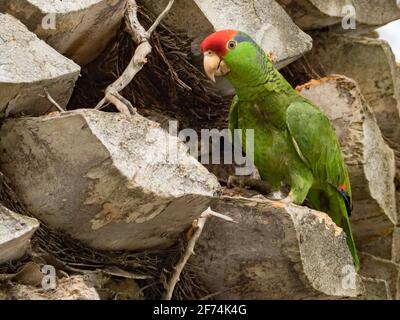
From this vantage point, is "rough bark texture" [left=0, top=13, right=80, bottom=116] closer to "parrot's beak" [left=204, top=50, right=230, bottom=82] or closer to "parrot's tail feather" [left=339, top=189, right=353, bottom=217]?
"parrot's beak" [left=204, top=50, right=230, bottom=82]

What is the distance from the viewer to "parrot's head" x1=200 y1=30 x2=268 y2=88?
407cm

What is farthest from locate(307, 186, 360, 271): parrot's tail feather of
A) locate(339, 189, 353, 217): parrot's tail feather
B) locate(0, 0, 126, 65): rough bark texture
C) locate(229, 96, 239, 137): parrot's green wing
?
locate(0, 0, 126, 65): rough bark texture

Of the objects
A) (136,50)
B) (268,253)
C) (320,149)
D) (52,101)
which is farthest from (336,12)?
(52,101)

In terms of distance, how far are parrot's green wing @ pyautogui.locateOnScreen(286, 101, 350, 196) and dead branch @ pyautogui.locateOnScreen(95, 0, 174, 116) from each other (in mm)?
940

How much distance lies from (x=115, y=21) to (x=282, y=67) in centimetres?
135

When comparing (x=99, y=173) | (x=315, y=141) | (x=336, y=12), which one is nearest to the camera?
(x=99, y=173)

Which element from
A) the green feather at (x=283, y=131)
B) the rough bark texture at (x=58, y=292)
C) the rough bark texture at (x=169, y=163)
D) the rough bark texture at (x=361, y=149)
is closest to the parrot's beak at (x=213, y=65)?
the green feather at (x=283, y=131)

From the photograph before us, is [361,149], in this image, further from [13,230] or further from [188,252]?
[13,230]

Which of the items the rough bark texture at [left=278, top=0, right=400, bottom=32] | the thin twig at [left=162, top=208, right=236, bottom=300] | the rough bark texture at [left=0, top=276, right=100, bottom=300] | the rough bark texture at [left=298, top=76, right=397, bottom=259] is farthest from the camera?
the rough bark texture at [left=278, top=0, right=400, bottom=32]

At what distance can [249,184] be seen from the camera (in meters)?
4.56

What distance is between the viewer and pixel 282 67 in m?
4.91

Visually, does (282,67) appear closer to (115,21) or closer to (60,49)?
(115,21)

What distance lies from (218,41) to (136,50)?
435 millimetres

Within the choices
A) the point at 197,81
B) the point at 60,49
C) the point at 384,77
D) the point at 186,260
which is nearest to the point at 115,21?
the point at 60,49
